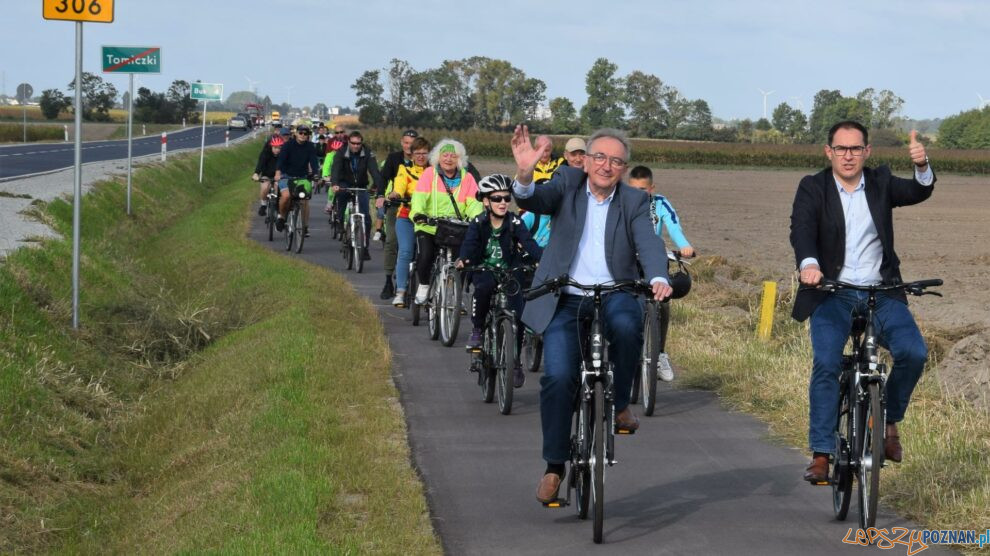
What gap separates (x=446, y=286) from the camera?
13.5 metres

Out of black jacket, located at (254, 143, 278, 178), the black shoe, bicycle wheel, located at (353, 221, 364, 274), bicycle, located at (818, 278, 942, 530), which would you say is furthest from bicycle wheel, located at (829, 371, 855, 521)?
black jacket, located at (254, 143, 278, 178)

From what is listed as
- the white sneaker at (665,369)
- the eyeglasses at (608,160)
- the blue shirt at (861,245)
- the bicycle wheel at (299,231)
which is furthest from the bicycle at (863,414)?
the bicycle wheel at (299,231)

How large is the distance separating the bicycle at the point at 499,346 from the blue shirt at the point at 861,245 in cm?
348

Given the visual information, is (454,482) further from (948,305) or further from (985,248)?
(985,248)

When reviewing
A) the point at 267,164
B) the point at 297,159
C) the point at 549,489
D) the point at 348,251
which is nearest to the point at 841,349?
the point at 549,489

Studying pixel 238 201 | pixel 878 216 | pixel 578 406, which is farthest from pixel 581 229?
pixel 238 201

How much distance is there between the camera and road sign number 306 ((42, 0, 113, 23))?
12.4 m

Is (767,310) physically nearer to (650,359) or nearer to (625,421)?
(650,359)

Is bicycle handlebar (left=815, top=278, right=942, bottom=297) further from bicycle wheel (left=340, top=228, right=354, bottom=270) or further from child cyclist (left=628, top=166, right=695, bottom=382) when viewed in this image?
bicycle wheel (left=340, top=228, right=354, bottom=270)

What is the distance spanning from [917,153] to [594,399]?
1989 mm

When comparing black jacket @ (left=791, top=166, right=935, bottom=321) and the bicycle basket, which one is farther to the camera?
the bicycle basket

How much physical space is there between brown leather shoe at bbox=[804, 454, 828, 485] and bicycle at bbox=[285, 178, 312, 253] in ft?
54.8

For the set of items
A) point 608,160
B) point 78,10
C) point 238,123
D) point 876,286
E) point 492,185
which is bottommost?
point 238,123

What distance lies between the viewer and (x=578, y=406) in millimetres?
6977
